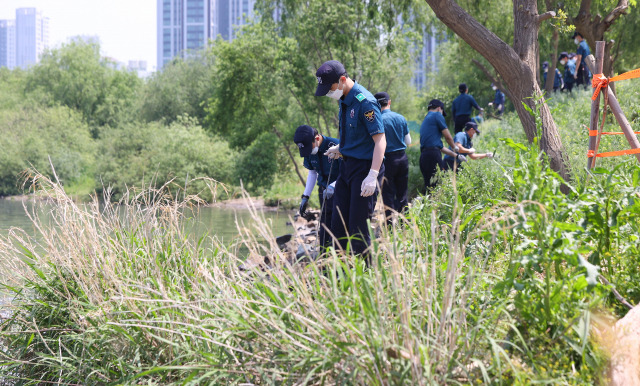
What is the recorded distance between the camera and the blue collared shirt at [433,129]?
1045 cm

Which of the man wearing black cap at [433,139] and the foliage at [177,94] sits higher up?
the foliage at [177,94]

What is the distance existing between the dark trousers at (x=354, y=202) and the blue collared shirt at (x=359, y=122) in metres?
0.09

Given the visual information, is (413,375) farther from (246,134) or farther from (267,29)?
(246,134)

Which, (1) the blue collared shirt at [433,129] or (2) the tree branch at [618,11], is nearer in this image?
(2) the tree branch at [618,11]

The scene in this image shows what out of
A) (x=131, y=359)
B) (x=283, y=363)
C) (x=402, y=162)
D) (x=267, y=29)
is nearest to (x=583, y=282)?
(x=283, y=363)

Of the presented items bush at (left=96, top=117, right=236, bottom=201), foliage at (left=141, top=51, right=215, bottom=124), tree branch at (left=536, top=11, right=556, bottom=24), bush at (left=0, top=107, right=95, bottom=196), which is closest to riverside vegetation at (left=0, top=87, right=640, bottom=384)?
tree branch at (left=536, top=11, right=556, bottom=24)

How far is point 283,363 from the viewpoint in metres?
3.34

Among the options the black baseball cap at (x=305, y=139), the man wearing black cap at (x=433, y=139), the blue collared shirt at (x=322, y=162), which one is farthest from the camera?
the man wearing black cap at (x=433, y=139)

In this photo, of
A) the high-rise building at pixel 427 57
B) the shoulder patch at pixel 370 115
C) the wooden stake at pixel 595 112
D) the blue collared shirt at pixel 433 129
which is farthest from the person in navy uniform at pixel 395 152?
the high-rise building at pixel 427 57

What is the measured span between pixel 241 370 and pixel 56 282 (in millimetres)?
2217

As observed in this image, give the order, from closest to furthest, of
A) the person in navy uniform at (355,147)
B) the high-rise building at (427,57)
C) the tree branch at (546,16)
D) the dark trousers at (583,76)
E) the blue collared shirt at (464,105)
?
the person in navy uniform at (355,147) < the tree branch at (546,16) < the blue collared shirt at (464,105) < the dark trousers at (583,76) < the high-rise building at (427,57)

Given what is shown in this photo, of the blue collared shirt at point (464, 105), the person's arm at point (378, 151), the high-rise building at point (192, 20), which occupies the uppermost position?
the high-rise building at point (192, 20)

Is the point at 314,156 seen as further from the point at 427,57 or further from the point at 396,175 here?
the point at 427,57

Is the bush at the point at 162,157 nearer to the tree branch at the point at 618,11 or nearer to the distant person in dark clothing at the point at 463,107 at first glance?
the distant person in dark clothing at the point at 463,107
